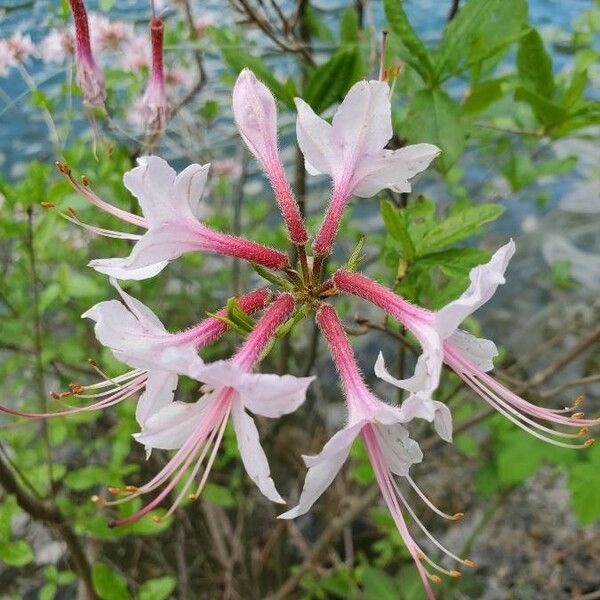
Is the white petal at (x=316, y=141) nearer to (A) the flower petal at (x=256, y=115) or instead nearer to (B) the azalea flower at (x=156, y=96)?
(A) the flower petal at (x=256, y=115)

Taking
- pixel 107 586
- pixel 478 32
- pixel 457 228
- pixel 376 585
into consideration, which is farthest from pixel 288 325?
pixel 376 585

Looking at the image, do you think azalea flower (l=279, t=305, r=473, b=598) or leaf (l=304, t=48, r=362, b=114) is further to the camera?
leaf (l=304, t=48, r=362, b=114)

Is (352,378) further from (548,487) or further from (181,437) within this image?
(548,487)

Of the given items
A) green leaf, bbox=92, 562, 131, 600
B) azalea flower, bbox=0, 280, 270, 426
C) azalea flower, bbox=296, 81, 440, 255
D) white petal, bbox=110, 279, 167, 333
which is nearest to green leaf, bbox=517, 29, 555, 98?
azalea flower, bbox=296, 81, 440, 255

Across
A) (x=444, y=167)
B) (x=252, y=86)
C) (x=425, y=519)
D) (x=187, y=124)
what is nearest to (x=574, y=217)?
(x=425, y=519)

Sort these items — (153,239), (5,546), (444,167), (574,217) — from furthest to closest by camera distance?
1. (574,217)
2. (5,546)
3. (444,167)
4. (153,239)

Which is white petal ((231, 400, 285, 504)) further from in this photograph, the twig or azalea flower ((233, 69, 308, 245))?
the twig
